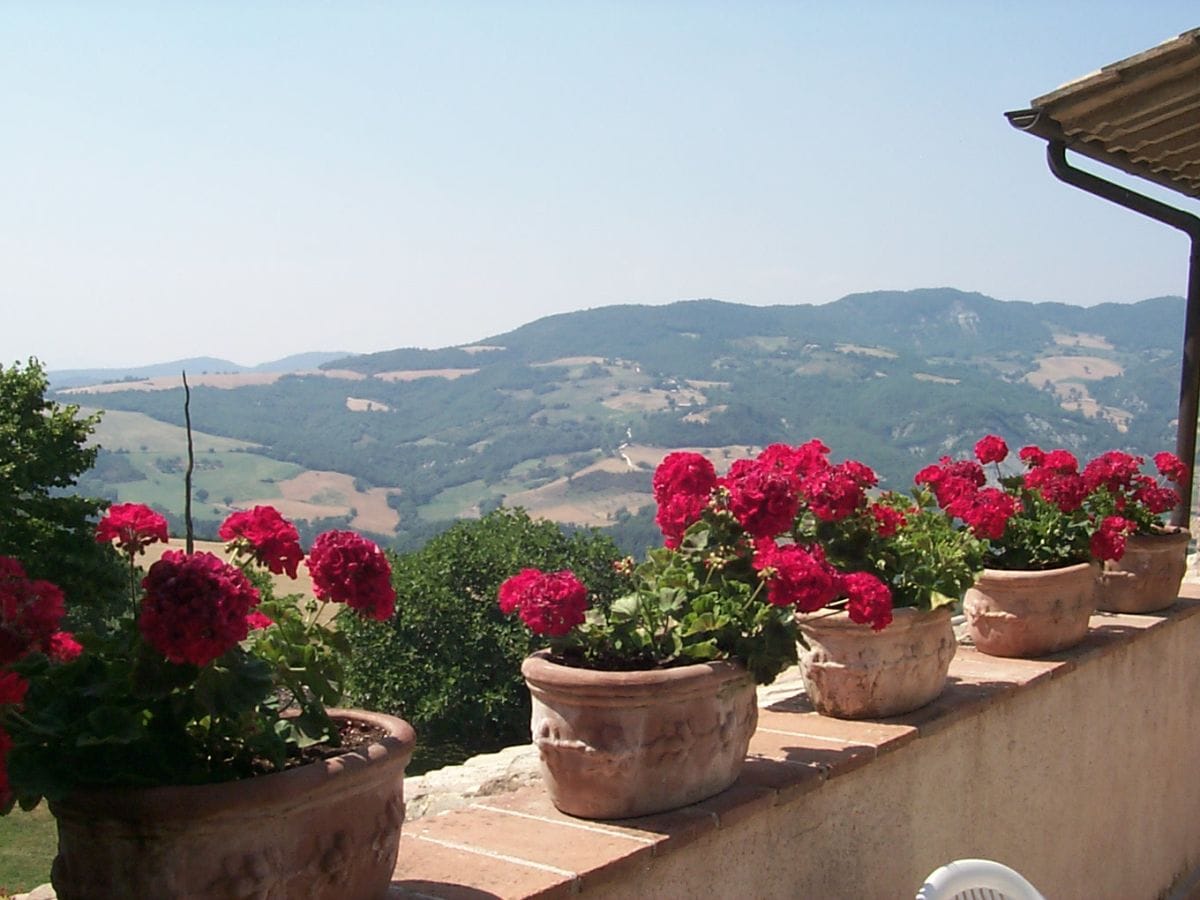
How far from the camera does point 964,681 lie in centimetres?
316

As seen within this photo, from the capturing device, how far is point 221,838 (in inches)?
57.6

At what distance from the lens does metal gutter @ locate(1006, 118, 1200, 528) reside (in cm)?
405

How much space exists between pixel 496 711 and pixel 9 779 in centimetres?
1599

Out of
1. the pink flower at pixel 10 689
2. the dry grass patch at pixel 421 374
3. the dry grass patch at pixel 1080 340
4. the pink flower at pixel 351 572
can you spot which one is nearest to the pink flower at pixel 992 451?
the pink flower at pixel 351 572

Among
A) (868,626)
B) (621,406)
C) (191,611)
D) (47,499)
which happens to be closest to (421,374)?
(621,406)

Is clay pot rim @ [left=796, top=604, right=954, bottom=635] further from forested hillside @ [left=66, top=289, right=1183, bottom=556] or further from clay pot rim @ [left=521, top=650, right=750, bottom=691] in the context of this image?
forested hillside @ [left=66, top=289, right=1183, bottom=556]

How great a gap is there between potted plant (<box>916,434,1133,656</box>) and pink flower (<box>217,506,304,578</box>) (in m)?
1.99

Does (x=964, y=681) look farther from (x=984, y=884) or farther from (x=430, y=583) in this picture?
(x=430, y=583)

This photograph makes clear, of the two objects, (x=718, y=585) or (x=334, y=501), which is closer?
(x=718, y=585)

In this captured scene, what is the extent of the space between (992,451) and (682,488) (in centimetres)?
167

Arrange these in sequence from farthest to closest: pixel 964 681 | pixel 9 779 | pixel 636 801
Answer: pixel 964 681
pixel 636 801
pixel 9 779

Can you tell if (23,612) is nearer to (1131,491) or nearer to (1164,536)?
(1131,491)

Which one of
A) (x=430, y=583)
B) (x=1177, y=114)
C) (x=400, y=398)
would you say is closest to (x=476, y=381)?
(x=400, y=398)

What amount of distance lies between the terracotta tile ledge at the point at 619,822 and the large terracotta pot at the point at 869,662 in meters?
0.04
